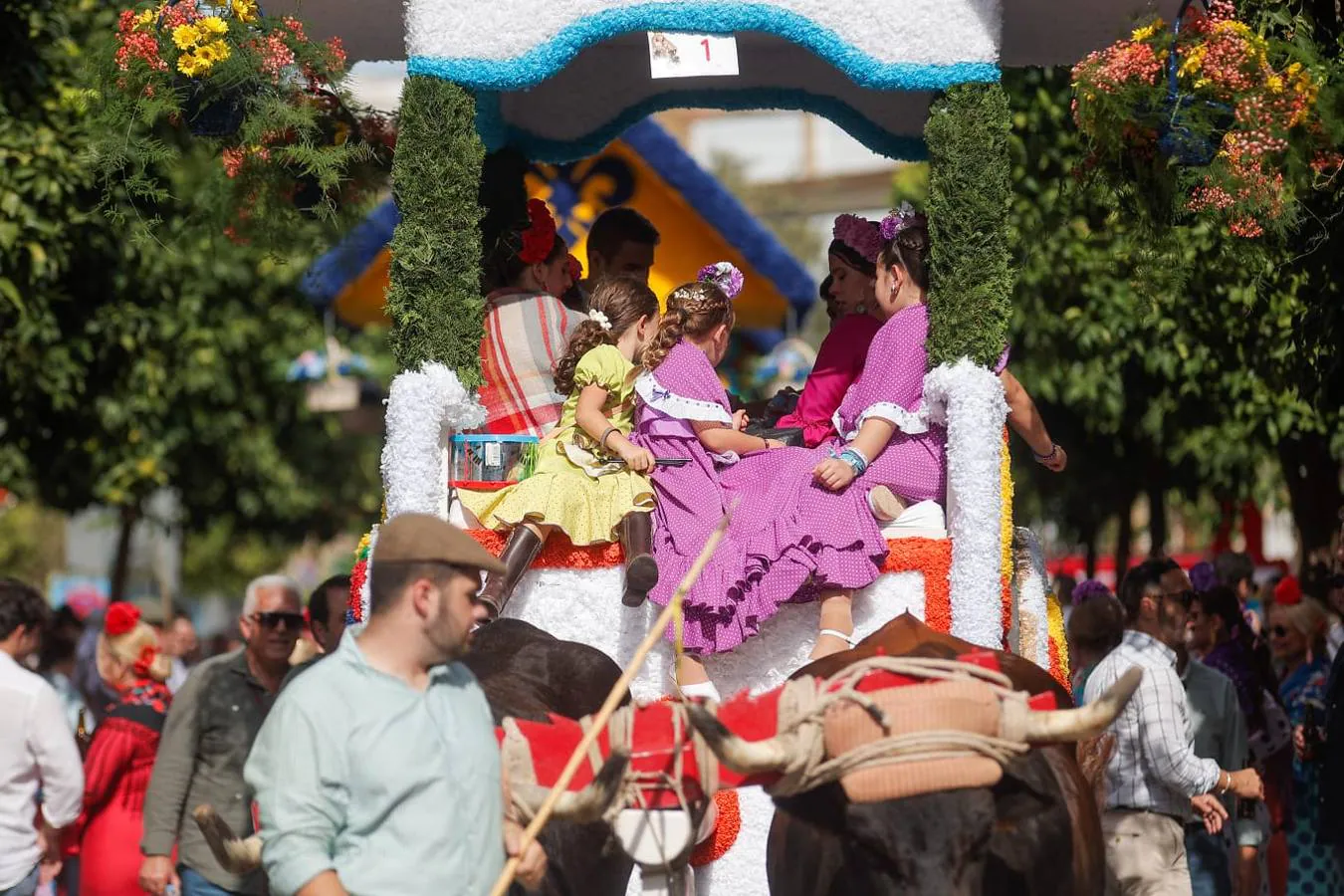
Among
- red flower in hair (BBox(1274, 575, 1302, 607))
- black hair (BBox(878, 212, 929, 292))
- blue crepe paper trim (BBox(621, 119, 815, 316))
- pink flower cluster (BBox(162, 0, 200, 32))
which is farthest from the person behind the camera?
blue crepe paper trim (BBox(621, 119, 815, 316))

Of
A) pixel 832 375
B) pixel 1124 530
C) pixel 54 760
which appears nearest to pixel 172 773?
pixel 54 760

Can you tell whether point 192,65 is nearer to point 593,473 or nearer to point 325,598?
point 593,473

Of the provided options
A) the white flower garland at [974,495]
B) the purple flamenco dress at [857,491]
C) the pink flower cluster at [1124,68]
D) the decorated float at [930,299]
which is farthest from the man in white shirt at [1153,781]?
the pink flower cluster at [1124,68]

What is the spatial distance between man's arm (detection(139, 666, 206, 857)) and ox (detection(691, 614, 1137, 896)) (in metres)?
2.90

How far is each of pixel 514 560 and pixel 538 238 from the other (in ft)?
7.11

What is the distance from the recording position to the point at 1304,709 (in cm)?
1059

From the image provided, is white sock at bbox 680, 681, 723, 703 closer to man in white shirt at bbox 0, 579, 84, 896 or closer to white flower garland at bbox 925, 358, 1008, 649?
white flower garland at bbox 925, 358, 1008, 649

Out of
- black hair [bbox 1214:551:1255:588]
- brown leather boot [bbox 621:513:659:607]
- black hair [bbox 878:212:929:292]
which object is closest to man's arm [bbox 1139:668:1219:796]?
black hair [bbox 878:212:929:292]

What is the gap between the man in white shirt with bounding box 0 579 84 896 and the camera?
7379 mm

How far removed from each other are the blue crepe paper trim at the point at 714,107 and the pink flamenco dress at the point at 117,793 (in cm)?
296

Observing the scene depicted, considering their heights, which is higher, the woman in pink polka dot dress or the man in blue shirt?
the woman in pink polka dot dress

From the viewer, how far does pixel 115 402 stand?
48.3ft

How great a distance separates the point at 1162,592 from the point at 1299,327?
1246 mm

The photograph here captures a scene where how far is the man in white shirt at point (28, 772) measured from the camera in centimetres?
738
